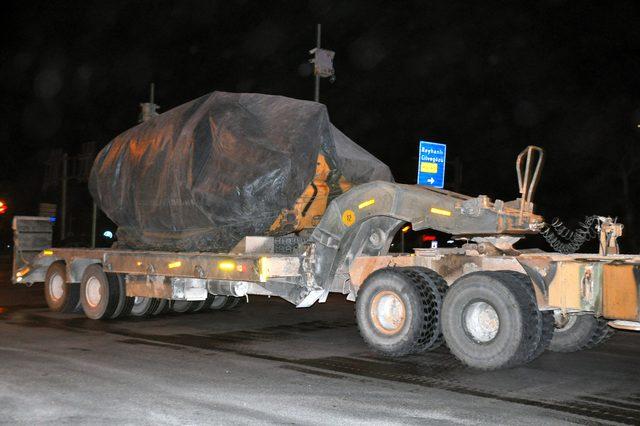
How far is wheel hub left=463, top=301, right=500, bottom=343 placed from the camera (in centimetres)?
872

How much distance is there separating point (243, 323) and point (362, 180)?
3.50 m

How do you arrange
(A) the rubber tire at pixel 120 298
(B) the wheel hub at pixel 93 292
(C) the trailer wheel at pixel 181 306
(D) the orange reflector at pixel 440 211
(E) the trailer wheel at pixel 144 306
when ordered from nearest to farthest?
(D) the orange reflector at pixel 440 211 < (A) the rubber tire at pixel 120 298 < (B) the wheel hub at pixel 93 292 < (E) the trailer wheel at pixel 144 306 < (C) the trailer wheel at pixel 181 306

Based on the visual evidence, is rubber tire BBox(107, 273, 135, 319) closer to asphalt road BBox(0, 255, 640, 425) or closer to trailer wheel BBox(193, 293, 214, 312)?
asphalt road BBox(0, 255, 640, 425)

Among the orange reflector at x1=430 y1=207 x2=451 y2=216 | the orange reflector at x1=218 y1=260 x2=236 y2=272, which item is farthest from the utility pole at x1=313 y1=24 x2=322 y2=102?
the orange reflector at x1=430 y1=207 x2=451 y2=216

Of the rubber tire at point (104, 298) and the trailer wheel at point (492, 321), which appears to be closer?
the trailer wheel at point (492, 321)

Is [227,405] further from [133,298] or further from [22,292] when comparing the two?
[22,292]

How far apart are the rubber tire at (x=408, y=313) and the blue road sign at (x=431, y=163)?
1696cm

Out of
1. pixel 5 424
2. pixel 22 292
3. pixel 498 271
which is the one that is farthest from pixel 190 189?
pixel 22 292

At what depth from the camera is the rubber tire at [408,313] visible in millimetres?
9125

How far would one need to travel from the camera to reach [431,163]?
26781 millimetres

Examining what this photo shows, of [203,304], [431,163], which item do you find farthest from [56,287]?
[431,163]

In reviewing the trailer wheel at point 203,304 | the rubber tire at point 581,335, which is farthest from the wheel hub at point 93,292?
the rubber tire at point 581,335

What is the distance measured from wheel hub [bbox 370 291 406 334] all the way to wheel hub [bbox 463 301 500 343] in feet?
3.34

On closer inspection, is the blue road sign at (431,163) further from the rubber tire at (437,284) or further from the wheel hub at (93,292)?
the rubber tire at (437,284)
